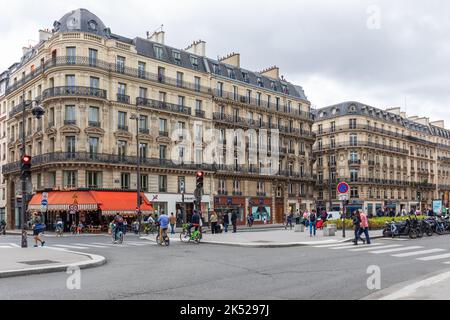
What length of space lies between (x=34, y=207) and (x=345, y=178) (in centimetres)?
4369

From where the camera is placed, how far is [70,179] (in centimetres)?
3747

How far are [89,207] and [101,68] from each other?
38.1ft

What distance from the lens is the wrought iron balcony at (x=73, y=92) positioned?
37781mm

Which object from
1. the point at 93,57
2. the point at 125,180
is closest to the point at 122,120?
the point at 125,180

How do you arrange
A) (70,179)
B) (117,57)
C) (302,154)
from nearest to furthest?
(70,179)
(117,57)
(302,154)

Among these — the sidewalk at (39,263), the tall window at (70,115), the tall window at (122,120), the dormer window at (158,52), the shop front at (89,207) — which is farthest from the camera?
the dormer window at (158,52)

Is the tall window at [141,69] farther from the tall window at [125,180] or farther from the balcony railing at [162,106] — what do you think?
the tall window at [125,180]

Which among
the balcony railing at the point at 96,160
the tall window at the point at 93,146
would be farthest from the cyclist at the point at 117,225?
the tall window at the point at 93,146

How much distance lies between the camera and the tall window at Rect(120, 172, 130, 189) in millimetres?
Answer: 39766

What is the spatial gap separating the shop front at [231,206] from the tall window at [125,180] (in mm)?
10555

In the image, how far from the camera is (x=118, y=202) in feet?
123

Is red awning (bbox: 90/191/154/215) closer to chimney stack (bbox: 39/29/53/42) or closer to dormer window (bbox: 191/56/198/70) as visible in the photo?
dormer window (bbox: 191/56/198/70)

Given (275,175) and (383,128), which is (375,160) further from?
(275,175)
